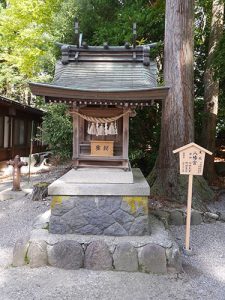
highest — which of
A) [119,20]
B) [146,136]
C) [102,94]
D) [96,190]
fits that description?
[119,20]

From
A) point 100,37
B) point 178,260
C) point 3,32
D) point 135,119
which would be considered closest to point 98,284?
point 178,260

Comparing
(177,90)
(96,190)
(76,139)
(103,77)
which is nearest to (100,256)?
(96,190)

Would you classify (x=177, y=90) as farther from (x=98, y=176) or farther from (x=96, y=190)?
(x=96, y=190)

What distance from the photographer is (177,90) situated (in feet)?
25.3

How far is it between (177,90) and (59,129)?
4.71m

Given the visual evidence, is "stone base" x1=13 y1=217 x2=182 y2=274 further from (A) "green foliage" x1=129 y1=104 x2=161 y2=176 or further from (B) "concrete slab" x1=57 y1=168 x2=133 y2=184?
(A) "green foliage" x1=129 y1=104 x2=161 y2=176

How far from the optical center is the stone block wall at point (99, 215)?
17.0 feet

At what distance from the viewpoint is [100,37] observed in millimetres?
10180

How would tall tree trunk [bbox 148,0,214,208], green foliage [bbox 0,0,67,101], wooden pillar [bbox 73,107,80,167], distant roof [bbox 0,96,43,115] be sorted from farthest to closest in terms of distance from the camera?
green foliage [bbox 0,0,67,101]
distant roof [bbox 0,96,43,115]
tall tree trunk [bbox 148,0,214,208]
wooden pillar [bbox 73,107,80,167]

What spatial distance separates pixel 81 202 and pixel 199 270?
7.17ft

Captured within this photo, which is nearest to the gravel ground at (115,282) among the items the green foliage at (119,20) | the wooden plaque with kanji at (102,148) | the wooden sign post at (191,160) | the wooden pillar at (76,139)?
the wooden sign post at (191,160)

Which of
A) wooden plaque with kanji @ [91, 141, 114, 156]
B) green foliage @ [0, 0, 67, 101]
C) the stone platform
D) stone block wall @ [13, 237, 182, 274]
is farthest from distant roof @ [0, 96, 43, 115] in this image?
stone block wall @ [13, 237, 182, 274]

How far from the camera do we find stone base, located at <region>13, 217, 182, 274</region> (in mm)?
4672

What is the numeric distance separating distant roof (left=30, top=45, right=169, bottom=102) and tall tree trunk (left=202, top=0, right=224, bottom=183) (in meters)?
5.11
